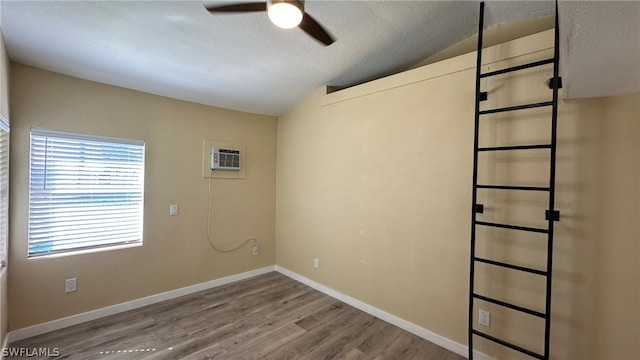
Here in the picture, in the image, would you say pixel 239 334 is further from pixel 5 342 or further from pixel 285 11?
pixel 285 11

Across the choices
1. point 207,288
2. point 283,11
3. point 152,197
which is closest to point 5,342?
point 152,197

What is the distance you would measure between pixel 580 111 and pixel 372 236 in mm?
1970

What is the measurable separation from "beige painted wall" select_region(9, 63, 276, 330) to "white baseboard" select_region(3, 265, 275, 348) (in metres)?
0.05

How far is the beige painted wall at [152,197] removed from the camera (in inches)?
91.3

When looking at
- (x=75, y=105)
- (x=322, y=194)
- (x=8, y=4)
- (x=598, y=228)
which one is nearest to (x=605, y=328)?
(x=598, y=228)

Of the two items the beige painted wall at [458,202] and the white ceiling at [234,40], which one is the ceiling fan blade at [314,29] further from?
the beige painted wall at [458,202]

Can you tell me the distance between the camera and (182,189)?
3271mm

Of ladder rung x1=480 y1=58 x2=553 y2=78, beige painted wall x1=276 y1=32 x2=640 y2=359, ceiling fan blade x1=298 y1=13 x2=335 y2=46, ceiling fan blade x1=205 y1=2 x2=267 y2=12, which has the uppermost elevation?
ceiling fan blade x1=205 y1=2 x2=267 y2=12

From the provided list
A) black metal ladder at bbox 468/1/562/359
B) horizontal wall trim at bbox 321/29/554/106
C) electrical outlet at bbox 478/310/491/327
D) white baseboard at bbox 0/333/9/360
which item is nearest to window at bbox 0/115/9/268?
white baseboard at bbox 0/333/9/360

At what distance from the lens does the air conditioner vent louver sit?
11.4 ft

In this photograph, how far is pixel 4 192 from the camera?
6.91 ft

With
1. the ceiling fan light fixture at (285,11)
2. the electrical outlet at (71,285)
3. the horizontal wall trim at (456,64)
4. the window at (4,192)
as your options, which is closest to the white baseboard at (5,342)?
the electrical outlet at (71,285)

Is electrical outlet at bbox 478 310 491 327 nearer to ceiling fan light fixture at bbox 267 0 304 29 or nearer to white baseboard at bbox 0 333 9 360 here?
ceiling fan light fixture at bbox 267 0 304 29

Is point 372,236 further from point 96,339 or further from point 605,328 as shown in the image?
point 96,339
